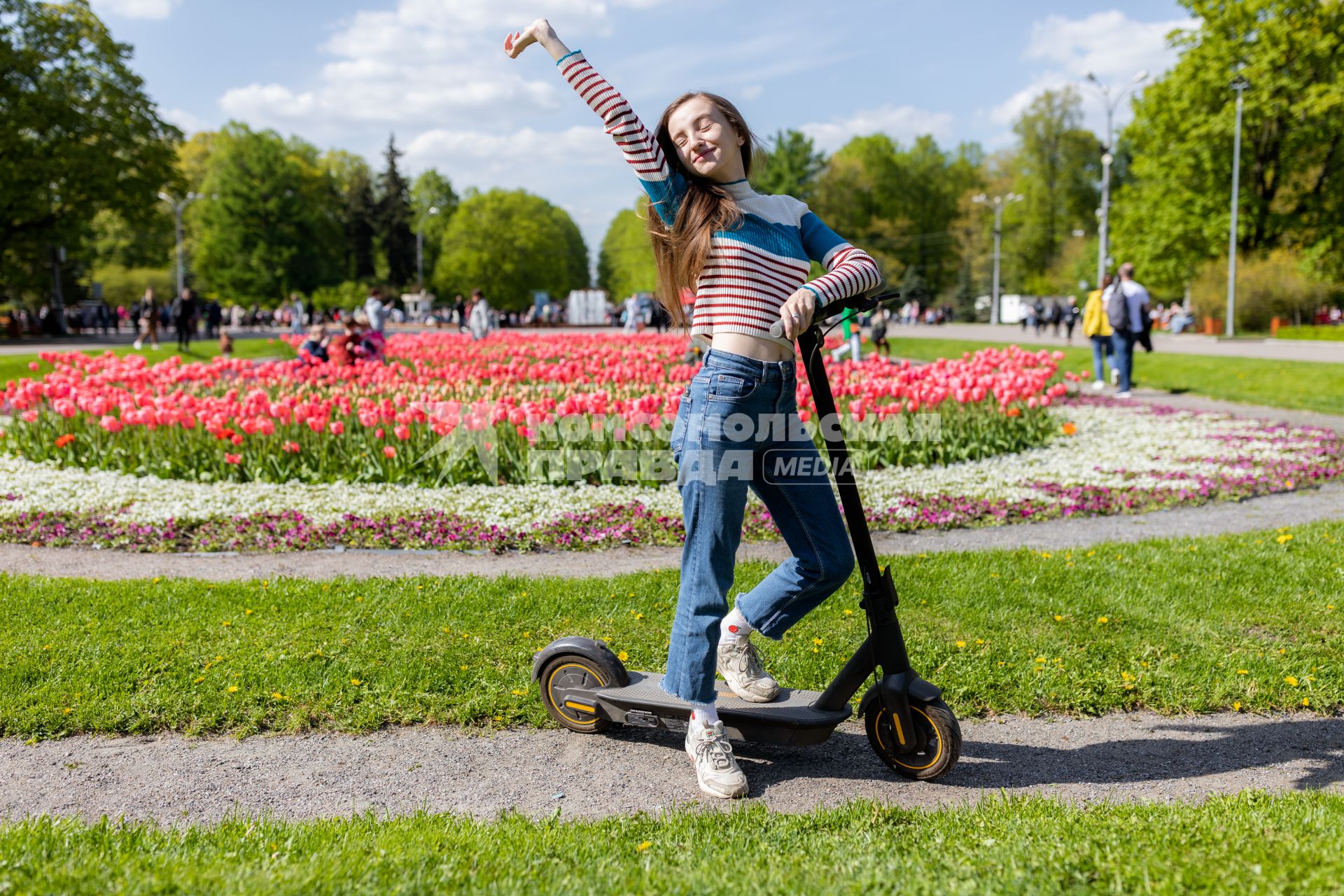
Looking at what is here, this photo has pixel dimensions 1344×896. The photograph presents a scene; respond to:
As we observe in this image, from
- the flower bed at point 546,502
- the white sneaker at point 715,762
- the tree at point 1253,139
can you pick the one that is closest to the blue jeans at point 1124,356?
the flower bed at point 546,502

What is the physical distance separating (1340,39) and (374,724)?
4305 cm

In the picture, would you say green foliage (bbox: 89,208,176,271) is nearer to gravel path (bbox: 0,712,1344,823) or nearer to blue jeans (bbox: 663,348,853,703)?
gravel path (bbox: 0,712,1344,823)

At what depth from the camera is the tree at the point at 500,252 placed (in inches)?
2687

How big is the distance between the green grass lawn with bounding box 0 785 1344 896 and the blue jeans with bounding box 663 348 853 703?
0.52m

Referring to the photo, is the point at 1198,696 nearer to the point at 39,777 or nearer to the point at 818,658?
the point at 818,658

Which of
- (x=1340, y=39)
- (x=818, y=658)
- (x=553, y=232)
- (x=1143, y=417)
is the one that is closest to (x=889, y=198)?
(x=553, y=232)

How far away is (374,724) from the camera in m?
3.50

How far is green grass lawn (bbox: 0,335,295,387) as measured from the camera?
58.6 ft

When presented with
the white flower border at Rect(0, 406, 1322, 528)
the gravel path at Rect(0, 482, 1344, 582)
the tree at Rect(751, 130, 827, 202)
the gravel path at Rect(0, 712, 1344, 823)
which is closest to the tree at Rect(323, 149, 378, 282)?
the tree at Rect(751, 130, 827, 202)

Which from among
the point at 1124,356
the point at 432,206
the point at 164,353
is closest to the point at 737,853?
the point at 1124,356

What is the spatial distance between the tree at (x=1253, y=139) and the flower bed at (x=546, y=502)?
32.8m

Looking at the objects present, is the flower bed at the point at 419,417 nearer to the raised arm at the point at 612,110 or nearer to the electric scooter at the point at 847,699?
the electric scooter at the point at 847,699

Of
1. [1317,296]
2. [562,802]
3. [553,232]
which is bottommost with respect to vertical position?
[562,802]

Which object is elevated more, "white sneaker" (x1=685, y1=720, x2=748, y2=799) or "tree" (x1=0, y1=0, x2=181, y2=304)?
"tree" (x1=0, y1=0, x2=181, y2=304)
